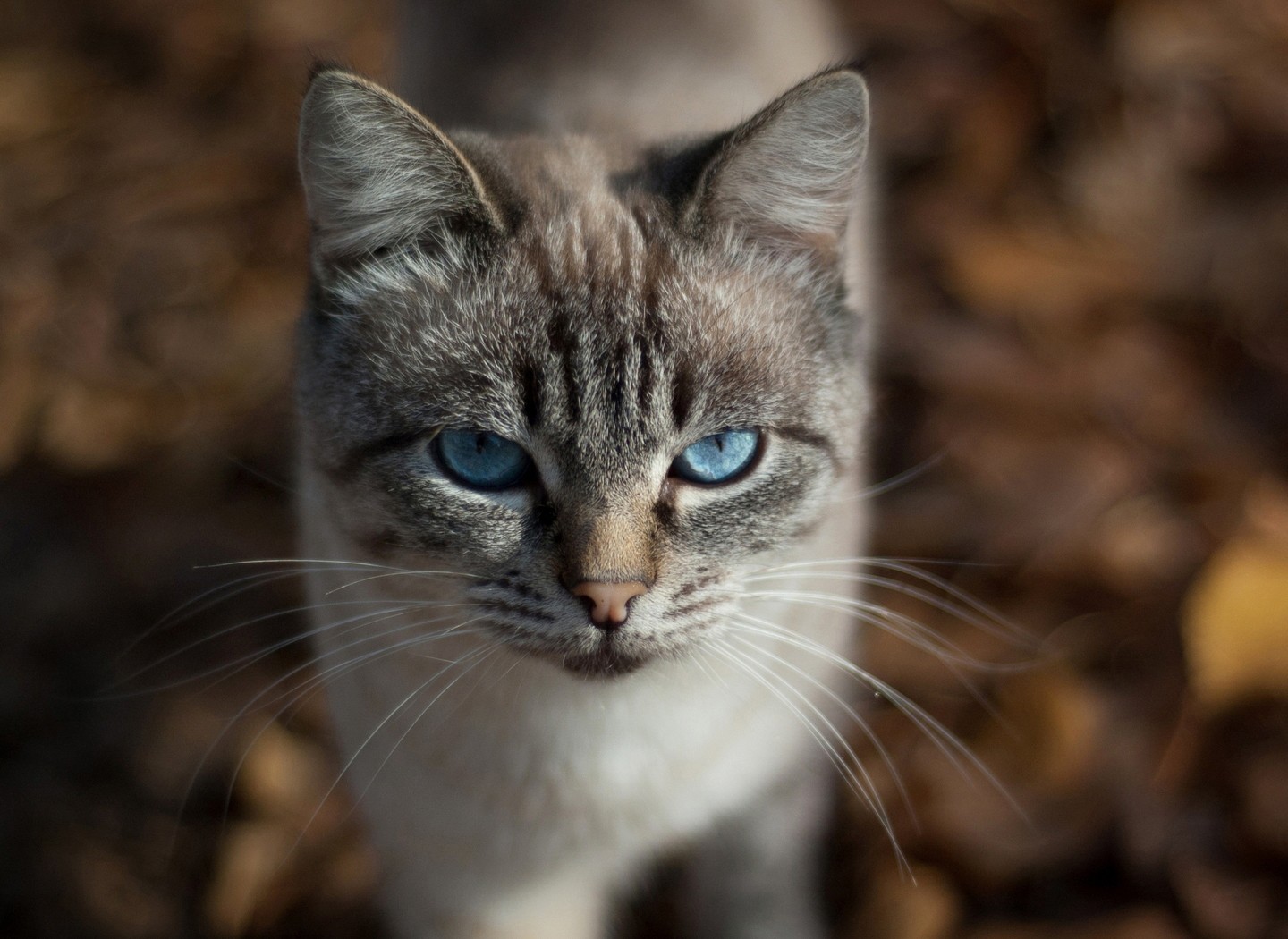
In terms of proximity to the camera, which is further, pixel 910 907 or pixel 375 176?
pixel 910 907

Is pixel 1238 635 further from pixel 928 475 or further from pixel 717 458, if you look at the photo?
pixel 717 458

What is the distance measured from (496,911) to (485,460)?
0.82m

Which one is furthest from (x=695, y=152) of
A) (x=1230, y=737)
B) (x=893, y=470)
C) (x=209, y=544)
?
(x=209, y=544)

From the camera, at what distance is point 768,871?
2.14 m

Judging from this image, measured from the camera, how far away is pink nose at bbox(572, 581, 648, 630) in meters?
1.41

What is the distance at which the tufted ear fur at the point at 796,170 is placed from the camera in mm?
1459

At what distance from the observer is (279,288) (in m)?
3.20

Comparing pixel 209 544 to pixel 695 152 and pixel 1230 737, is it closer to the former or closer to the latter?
pixel 695 152

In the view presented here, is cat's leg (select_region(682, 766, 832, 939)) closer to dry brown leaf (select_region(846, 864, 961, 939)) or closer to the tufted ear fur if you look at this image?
dry brown leaf (select_region(846, 864, 961, 939))

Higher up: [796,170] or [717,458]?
[796,170]

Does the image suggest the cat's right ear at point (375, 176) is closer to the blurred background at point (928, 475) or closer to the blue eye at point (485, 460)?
the blue eye at point (485, 460)

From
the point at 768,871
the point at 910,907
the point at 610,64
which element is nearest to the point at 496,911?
the point at 768,871

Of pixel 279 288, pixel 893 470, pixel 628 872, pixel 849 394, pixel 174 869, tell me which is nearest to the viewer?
pixel 849 394

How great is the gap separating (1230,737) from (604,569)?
140 centimetres
